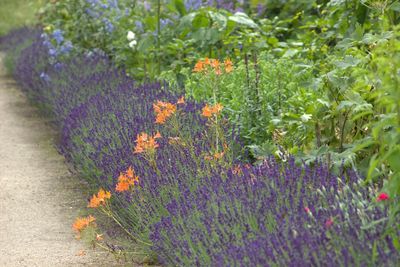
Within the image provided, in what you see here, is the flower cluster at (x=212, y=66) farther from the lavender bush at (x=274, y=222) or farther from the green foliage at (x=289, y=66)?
the lavender bush at (x=274, y=222)

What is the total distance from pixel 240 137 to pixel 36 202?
1.44m

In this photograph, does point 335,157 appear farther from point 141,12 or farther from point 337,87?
point 141,12

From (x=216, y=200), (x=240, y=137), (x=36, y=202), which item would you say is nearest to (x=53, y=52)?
(x=36, y=202)

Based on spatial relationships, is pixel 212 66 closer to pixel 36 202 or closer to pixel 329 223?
pixel 36 202

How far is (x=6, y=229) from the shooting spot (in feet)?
17.4

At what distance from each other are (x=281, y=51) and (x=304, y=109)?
2.31 meters

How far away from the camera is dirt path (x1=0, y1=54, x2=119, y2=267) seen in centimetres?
470

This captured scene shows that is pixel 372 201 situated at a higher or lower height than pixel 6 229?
higher

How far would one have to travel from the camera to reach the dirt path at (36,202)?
15.4 ft

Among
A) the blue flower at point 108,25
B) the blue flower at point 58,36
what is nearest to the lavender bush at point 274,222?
the blue flower at point 108,25

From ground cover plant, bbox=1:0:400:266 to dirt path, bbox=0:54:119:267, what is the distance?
0.73 ft

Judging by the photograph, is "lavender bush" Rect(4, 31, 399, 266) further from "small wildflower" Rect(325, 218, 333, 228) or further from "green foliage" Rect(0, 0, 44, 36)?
"green foliage" Rect(0, 0, 44, 36)

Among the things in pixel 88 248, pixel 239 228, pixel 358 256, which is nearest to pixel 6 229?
pixel 88 248

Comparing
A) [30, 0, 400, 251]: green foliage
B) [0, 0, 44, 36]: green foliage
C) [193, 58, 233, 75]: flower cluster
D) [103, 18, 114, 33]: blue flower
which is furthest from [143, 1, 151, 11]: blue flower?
[0, 0, 44, 36]: green foliage
